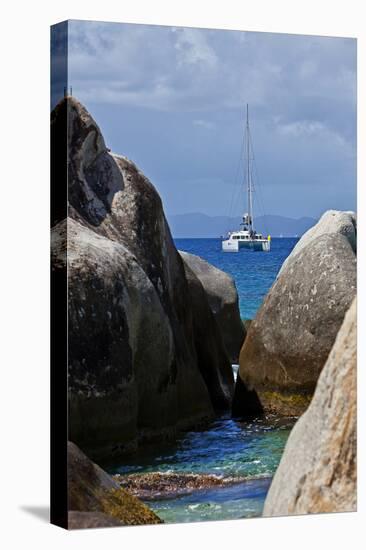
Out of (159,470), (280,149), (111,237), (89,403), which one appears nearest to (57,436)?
(89,403)

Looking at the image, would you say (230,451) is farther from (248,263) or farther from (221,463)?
(248,263)

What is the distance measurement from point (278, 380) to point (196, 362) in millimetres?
1093

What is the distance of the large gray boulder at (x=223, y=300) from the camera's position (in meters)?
16.2

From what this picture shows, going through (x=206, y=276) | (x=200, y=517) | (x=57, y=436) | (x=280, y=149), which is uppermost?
(x=280, y=149)

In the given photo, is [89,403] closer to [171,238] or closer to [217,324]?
[171,238]

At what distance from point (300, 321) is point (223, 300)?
1.37 m

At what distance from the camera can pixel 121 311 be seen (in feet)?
46.7

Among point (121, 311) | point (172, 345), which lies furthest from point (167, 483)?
point (172, 345)

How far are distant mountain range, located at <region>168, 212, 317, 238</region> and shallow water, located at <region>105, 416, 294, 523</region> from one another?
220 cm

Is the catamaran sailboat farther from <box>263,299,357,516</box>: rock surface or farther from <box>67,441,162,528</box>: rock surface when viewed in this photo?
<box>263,299,357,516</box>: rock surface

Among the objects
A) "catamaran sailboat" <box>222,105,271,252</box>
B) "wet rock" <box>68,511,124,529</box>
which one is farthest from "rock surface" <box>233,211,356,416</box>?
"wet rock" <box>68,511,124,529</box>

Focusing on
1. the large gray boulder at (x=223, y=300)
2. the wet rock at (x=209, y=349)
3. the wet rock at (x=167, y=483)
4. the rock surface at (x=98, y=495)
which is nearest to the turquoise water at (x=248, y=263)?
the large gray boulder at (x=223, y=300)

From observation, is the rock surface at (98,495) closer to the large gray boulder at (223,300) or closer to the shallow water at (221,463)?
the shallow water at (221,463)

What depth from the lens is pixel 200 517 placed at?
1313 centimetres
